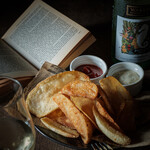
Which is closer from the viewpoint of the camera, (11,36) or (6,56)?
(6,56)

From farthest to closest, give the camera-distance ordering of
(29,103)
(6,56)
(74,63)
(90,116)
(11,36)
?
(11,36)
(6,56)
(74,63)
(29,103)
(90,116)

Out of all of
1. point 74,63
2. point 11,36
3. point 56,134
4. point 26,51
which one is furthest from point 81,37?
point 56,134

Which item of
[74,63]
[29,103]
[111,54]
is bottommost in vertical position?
[111,54]

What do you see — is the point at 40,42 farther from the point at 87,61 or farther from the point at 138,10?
the point at 138,10

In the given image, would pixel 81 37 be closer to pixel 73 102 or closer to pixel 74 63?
pixel 74 63

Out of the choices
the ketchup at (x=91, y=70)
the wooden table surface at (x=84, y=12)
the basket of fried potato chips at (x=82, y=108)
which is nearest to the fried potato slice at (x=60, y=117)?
the basket of fried potato chips at (x=82, y=108)

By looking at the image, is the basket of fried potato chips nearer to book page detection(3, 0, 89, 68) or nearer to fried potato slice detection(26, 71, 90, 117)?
fried potato slice detection(26, 71, 90, 117)

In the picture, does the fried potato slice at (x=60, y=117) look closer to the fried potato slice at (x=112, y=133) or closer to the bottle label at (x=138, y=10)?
the fried potato slice at (x=112, y=133)

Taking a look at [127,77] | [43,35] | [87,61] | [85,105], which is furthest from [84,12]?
[85,105]
